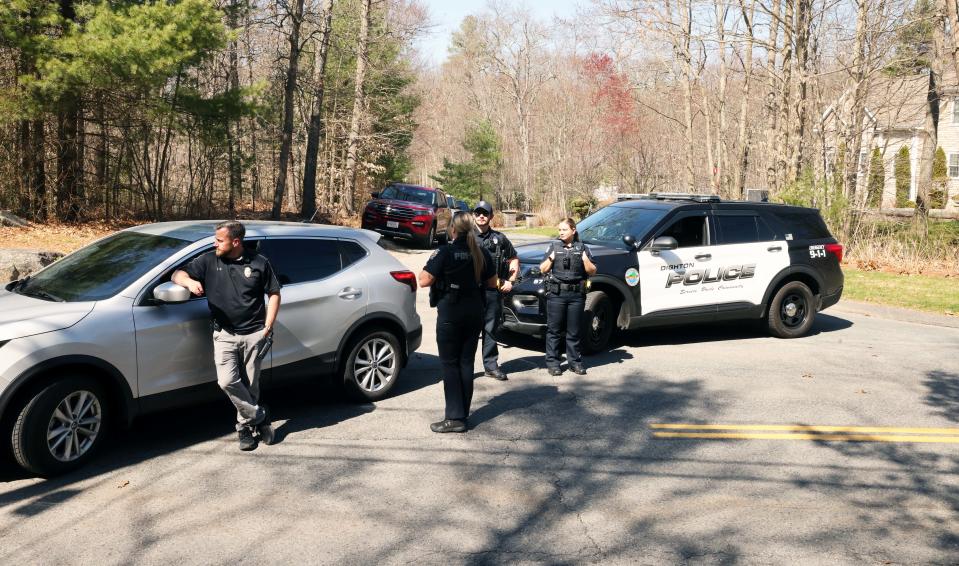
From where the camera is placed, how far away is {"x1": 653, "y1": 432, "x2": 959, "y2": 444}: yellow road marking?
262 inches

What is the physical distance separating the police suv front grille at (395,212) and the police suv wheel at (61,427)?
16340mm

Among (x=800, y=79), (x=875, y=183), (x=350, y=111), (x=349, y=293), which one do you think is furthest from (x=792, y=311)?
(x=350, y=111)

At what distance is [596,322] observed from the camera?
9594 mm

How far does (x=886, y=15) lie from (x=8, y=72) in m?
22.0

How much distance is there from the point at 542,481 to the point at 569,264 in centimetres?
319

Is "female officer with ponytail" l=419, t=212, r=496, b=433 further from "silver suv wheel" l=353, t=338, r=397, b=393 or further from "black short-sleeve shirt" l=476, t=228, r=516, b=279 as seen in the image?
"black short-sleeve shirt" l=476, t=228, r=516, b=279

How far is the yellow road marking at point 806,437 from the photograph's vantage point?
6.66 metres

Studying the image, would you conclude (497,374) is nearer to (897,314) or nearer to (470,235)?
(470,235)

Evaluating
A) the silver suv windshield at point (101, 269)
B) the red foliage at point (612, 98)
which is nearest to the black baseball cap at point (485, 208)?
the silver suv windshield at point (101, 269)

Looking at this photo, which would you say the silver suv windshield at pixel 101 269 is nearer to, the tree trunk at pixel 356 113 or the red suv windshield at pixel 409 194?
the red suv windshield at pixel 409 194

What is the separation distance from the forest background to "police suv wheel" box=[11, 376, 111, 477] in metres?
12.7

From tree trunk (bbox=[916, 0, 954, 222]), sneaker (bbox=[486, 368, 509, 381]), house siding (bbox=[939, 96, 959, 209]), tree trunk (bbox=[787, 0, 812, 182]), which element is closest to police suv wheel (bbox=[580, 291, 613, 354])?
sneaker (bbox=[486, 368, 509, 381])

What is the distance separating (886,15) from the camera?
74.0ft

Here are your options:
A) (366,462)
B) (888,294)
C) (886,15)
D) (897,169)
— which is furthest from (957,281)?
(366,462)
